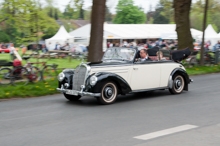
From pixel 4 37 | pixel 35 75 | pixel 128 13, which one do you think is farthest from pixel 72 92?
pixel 128 13

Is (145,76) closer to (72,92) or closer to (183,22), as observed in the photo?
(72,92)

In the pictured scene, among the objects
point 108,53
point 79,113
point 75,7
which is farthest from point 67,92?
point 75,7

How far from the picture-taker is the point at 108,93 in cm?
870

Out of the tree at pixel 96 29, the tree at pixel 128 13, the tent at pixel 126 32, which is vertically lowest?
the tree at pixel 96 29

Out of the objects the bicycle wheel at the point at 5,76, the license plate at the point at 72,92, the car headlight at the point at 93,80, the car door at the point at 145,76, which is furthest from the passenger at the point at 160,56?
the bicycle wheel at the point at 5,76

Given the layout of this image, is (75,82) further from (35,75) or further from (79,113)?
(35,75)

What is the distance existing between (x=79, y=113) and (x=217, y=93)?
5.30 m

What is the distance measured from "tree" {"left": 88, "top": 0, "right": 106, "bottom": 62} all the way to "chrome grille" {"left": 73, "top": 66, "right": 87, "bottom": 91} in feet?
14.4

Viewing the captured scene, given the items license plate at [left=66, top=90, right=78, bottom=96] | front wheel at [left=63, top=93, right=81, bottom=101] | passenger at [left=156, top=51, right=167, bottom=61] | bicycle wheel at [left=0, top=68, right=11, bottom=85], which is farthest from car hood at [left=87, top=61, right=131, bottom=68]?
bicycle wheel at [left=0, top=68, right=11, bottom=85]

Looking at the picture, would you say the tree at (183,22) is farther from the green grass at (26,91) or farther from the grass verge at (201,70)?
the green grass at (26,91)

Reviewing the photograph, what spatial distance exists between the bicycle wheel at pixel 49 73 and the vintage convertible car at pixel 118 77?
3.95m

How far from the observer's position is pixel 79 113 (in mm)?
7625

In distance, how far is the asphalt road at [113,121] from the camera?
5.25 metres

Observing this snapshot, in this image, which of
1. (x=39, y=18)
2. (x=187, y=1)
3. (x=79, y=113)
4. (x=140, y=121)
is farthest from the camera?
(x=39, y=18)
